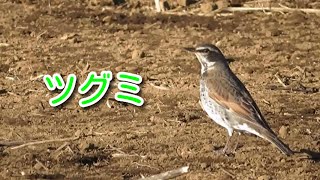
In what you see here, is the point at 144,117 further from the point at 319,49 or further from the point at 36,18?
the point at 36,18

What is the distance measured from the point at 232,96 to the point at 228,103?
85mm

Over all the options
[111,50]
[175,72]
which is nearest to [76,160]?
[175,72]

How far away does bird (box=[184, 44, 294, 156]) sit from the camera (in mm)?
10250

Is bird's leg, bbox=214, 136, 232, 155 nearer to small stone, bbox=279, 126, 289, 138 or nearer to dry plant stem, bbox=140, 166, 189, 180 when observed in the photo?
small stone, bbox=279, 126, 289, 138

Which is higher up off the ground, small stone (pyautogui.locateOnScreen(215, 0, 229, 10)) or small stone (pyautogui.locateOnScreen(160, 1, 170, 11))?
small stone (pyautogui.locateOnScreen(160, 1, 170, 11))

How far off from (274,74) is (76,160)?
4628 mm

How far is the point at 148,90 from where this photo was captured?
13.3 metres

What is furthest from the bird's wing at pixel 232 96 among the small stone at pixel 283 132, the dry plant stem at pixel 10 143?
the dry plant stem at pixel 10 143

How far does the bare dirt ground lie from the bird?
1.04 ft

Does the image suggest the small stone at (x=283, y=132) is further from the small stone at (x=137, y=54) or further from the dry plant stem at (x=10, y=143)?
the small stone at (x=137, y=54)

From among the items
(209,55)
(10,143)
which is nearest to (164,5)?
(209,55)

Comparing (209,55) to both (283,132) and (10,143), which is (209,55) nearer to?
(283,132)

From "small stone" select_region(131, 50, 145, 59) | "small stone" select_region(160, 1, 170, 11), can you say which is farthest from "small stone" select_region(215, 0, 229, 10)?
"small stone" select_region(131, 50, 145, 59)

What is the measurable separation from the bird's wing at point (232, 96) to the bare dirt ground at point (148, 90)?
474mm
